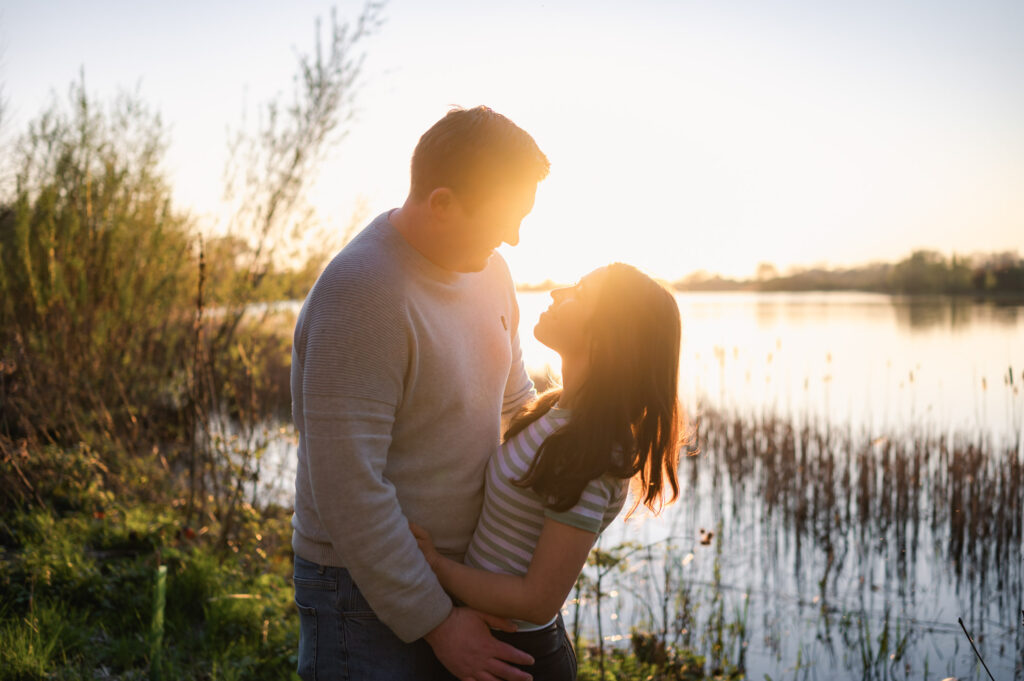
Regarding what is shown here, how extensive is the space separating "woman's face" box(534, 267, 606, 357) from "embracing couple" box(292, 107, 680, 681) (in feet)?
0.14

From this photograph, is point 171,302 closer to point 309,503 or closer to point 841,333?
point 309,503

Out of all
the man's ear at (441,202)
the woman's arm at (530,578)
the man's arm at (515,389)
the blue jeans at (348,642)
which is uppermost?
the man's ear at (441,202)

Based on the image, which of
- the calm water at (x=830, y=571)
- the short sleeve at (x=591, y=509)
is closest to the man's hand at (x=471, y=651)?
the short sleeve at (x=591, y=509)

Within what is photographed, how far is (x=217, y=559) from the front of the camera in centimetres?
388

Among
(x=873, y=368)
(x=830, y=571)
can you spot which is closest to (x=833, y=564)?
(x=830, y=571)

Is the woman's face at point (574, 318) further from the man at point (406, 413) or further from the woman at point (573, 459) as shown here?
the man at point (406, 413)

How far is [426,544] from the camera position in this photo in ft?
4.94

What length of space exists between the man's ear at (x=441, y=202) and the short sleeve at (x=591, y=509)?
0.64 meters

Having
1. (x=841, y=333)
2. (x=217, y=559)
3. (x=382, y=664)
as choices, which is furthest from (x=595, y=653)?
(x=841, y=333)

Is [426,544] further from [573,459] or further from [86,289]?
[86,289]

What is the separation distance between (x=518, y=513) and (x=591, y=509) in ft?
0.51

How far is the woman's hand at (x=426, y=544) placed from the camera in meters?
1.49

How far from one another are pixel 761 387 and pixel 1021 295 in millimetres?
26120

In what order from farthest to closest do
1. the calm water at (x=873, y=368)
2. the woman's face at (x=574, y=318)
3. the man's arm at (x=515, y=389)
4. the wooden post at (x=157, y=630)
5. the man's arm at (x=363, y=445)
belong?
the calm water at (x=873, y=368), the wooden post at (x=157, y=630), the man's arm at (x=515, y=389), the woman's face at (x=574, y=318), the man's arm at (x=363, y=445)
